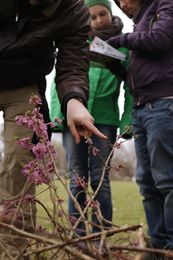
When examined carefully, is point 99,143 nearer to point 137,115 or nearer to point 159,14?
point 137,115

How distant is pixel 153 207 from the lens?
114 inches

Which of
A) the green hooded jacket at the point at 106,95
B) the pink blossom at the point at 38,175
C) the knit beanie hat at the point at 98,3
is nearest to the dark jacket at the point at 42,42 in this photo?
the pink blossom at the point at 38,175

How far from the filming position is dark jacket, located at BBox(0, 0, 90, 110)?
220 cm

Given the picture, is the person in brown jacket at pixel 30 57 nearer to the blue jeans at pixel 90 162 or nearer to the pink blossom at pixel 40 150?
the pink blossom at pixel 40 150

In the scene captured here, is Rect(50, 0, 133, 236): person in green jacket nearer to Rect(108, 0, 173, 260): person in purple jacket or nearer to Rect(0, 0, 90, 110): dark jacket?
Rect(108, 0, 173, 260): person in purple jacket

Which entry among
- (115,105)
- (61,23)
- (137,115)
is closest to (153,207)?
(137,115)

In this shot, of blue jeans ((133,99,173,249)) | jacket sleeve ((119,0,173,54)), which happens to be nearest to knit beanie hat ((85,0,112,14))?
jacket sleeve ((119,0,173,54))

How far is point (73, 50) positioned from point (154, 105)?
2.12 ft

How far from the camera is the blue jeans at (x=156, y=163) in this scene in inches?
102

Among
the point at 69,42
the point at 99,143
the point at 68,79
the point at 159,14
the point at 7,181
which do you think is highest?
the point at 159,14

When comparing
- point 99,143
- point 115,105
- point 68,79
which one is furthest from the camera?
point 115,105

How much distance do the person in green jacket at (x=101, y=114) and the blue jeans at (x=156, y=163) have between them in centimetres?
39

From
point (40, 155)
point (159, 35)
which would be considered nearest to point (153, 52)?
point (159, 35)

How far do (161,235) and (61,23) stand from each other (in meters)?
1.36
